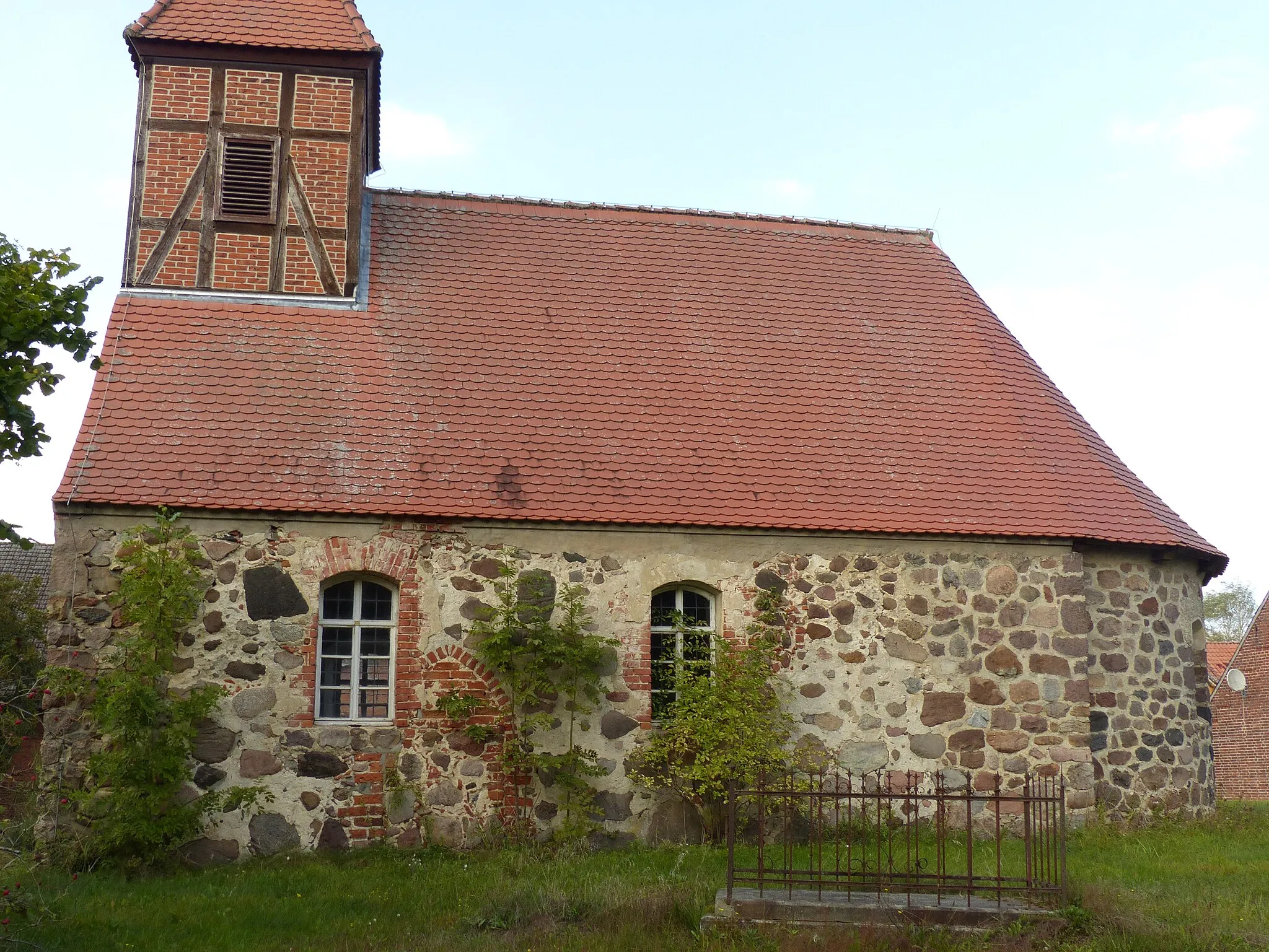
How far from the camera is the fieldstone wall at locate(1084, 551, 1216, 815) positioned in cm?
1322

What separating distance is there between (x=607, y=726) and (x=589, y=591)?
1.38 metres

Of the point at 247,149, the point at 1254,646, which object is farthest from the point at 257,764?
the point at 1254,646

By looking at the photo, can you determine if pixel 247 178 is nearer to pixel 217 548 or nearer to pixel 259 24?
pixel 259 24

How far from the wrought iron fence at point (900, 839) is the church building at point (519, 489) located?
458 millimetres

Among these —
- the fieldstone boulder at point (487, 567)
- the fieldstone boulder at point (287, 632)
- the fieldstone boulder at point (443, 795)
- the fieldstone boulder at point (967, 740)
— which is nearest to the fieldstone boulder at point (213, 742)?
the fieldstone boulder at point (287, 632)

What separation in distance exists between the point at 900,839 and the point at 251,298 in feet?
30.5

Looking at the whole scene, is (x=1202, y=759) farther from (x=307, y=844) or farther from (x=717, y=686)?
(x=307, y=844)

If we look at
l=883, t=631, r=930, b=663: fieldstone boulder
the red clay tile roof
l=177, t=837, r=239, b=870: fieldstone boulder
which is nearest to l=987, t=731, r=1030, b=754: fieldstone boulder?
l=883, t=631, r=930, b=663: fieldstone boulder

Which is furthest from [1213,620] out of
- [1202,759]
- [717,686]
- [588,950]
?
[588,950]

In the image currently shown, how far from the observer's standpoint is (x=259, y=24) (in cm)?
1486

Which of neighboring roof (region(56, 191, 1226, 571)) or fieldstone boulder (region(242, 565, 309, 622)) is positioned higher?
neighboring roof (region(56, 191, 1226, 571))

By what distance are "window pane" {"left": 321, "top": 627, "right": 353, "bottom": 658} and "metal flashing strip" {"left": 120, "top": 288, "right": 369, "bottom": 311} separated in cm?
406

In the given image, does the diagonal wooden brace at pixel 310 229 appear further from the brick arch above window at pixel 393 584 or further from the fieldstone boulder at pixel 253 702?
the fieldstone boulder at pixel 253 702

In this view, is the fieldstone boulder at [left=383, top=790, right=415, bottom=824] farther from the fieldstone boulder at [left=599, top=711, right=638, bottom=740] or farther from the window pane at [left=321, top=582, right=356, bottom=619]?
the fieldstone boulder at [left=599, top=711, right=638, bottom=740]
